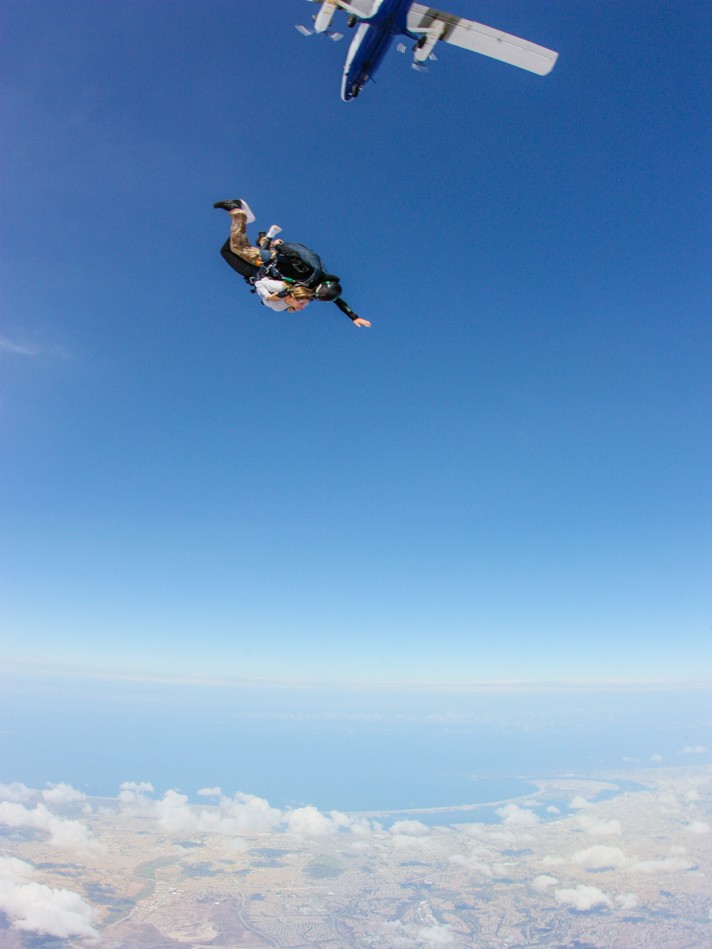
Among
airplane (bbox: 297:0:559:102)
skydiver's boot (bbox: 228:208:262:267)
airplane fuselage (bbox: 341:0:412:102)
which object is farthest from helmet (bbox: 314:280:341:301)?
airplane fuselage (bbox: 341:0:412:102)

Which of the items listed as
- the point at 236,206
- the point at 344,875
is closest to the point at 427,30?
the point at 236,206

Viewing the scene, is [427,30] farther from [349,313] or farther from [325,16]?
[349,313]

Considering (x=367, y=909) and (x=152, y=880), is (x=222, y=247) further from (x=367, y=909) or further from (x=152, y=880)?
(x=152, y=880)

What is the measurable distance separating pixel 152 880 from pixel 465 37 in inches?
5418

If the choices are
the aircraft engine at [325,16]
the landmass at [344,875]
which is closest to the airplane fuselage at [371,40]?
the aircraft engine at [325,16]

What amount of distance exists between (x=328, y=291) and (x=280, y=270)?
2.47 feet

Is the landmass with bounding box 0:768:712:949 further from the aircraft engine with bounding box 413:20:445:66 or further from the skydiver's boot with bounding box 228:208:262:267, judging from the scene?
the aircraft engine with bounding box 413:20:445:66

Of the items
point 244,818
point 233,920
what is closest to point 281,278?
point 233,920

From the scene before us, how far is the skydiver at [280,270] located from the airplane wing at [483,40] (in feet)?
15.0

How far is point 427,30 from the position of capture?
23.1 ft

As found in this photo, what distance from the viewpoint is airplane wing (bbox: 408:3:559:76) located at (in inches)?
266

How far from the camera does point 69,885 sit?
89438 mm

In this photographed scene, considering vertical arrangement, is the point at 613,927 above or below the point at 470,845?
above

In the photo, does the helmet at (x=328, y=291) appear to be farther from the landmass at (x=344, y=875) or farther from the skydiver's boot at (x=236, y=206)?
the landmass at (x=344, y=875)
